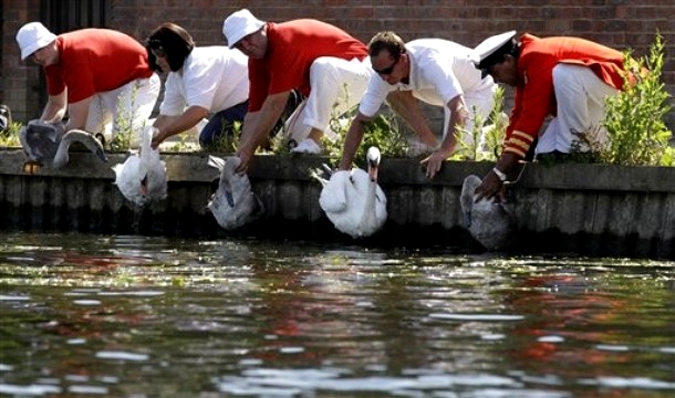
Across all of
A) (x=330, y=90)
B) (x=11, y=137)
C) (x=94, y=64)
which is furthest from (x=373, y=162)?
(x=11, y=137)

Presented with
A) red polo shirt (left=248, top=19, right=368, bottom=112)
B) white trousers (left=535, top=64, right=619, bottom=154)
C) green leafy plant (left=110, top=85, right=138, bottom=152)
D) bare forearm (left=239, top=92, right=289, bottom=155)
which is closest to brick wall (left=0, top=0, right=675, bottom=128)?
red polo shirt (left=248, top=19, right=368, bottom=112)

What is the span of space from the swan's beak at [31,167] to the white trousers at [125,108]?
46 centimetres

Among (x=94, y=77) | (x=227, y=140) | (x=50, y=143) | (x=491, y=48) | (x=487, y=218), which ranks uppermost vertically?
(x=491, y=48)

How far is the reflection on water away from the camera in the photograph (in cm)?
867

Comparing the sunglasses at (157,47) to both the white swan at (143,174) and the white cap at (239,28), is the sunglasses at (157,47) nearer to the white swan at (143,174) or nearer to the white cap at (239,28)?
the white swan at (143,174)

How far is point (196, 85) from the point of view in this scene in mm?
15578

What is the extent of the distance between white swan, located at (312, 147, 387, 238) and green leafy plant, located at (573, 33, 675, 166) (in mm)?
1346

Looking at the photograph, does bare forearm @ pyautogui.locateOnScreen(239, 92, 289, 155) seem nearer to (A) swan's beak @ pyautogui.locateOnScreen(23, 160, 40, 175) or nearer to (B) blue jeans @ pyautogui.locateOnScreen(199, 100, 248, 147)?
(B) blue jeans @ pyautogui.locateOnScreen(199, 100, 248, 147)

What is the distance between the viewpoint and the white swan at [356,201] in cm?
1445

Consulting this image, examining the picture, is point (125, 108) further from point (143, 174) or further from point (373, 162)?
point (373, 162)

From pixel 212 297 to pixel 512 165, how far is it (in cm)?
309

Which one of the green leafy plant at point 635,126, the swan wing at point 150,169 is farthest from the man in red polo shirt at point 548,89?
the swan wing at point 150,169

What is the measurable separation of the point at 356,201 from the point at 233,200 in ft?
3.67

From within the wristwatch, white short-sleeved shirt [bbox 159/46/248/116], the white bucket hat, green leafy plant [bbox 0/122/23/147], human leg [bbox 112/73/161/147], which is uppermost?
the white bucket hat
